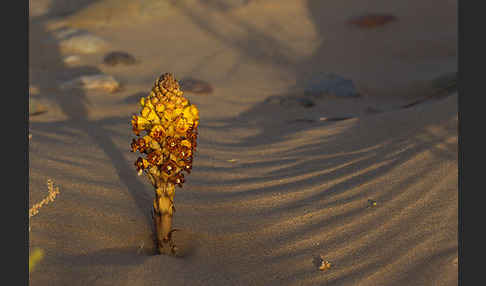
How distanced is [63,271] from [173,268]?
0.65 meters

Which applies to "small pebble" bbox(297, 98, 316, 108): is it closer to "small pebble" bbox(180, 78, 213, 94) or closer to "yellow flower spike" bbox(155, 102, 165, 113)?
"small pebble" bbox(180, 78, 213, 94)

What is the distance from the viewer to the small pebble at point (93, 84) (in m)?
7.91

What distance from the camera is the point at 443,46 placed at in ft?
32.5

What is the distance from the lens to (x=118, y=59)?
9.37 metres

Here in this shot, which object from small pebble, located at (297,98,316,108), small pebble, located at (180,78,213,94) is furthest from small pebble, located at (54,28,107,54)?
small pebble, located at (297,98,316,108)

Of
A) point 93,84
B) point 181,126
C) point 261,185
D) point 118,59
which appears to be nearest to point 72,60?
point 118,59

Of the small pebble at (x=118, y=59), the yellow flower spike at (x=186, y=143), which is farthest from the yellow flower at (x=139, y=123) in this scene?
the small pebble at (x=118, y=59)

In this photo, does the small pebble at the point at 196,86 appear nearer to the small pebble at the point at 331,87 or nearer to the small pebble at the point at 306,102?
the small pebble at the point at 306,102

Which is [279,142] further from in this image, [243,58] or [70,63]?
[70,63]

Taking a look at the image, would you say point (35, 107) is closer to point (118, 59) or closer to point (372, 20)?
point (118, 59)

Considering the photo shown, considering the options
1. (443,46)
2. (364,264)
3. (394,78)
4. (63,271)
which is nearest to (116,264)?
(63,271)

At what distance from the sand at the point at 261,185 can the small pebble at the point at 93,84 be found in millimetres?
231

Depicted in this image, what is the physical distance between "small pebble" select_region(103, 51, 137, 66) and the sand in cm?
18

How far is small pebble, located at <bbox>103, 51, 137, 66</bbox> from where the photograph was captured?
933 cm
